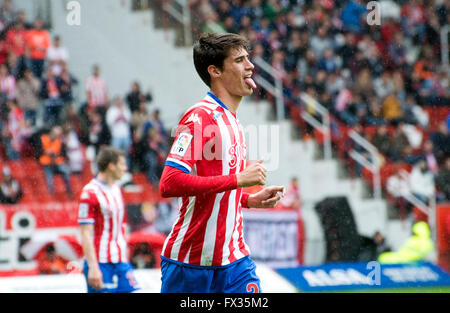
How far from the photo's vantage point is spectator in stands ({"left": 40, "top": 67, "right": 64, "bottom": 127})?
39.7ft

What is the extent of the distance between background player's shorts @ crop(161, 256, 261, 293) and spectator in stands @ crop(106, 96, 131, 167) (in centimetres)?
769

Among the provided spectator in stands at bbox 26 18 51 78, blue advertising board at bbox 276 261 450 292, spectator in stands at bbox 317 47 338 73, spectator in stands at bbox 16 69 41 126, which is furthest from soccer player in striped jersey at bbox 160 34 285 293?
spectator in stands at bbox 317 47 338 73

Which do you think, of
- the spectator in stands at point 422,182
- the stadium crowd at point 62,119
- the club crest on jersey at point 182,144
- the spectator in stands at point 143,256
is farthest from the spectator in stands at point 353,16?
the club crest on jersey at point 182,144

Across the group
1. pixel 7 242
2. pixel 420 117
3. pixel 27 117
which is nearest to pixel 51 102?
pixel 27 117

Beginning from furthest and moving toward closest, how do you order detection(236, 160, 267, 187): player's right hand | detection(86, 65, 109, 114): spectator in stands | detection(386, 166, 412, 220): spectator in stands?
detection(386, 166, 412, 220): spectator in stands, detection(86, 65, 109, 114): spectator in stands, detection(236, 160, 267, 187): player's right hand

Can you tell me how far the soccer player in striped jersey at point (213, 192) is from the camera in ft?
12.9

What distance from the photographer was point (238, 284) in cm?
409

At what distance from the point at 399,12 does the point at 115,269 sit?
13116mm

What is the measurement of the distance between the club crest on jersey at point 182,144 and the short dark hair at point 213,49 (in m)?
0.50

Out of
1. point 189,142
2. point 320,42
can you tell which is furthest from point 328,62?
point 189,142

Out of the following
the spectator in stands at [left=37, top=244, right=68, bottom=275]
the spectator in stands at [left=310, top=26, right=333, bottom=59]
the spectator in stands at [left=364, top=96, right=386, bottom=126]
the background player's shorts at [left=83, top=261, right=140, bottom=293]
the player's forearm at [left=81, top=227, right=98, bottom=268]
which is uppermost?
the spectator in stands at [left=310, top=26, right=333, bottom=59]

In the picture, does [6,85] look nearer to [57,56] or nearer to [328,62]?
[57,56]

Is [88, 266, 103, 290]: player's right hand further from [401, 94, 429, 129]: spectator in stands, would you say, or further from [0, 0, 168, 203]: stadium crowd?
[401, 94, 429, 129]: spectator in stands
